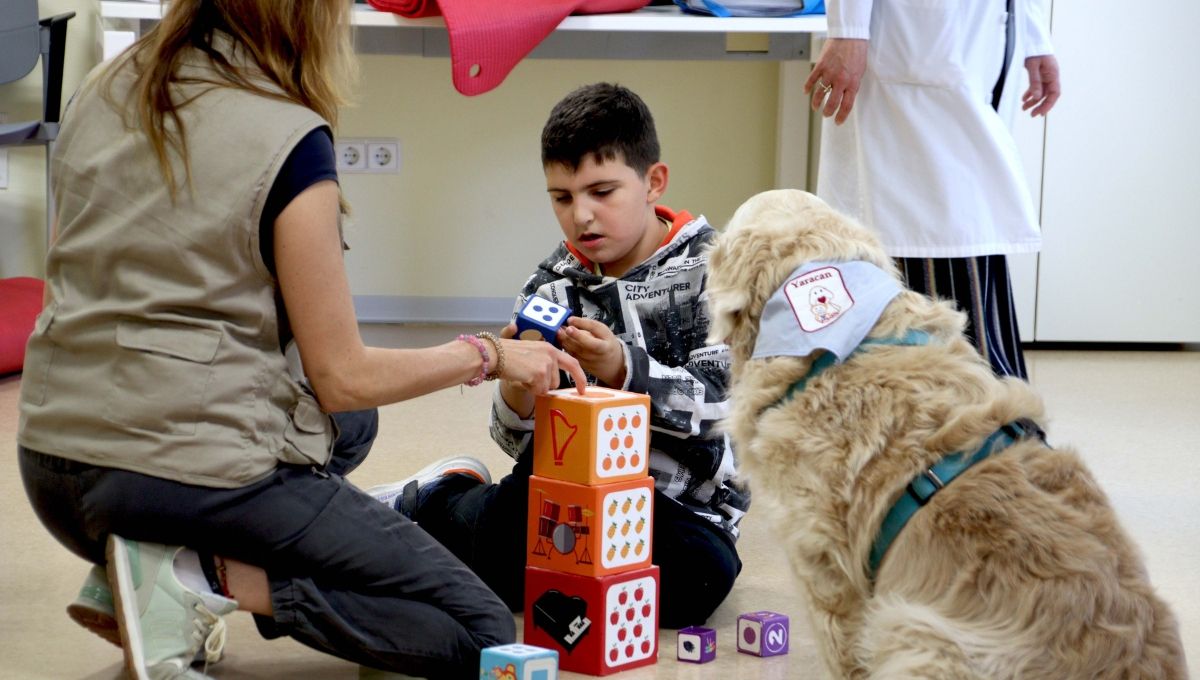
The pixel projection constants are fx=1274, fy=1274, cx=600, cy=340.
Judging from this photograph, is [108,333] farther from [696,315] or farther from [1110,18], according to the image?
[1110,18]

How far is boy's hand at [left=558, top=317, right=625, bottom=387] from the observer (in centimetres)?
191

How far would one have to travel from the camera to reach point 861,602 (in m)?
1.49

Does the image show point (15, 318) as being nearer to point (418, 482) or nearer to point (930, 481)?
point (418, 482)

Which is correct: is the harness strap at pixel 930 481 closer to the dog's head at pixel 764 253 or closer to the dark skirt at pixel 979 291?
the dog's head at pixel 764 253

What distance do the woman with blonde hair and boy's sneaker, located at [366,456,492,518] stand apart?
26.0 inches

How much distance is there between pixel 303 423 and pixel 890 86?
1.29m

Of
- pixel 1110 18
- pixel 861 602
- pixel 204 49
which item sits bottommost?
pixel 861 602

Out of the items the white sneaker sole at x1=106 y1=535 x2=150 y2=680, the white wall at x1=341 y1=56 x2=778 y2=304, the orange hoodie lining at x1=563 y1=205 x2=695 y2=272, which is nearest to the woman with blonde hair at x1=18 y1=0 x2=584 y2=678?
the white sneaker sole at x1=106 y1=535 x2=150 y2=680

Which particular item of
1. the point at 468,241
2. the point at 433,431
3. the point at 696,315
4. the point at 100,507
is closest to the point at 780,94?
the point at 468,241

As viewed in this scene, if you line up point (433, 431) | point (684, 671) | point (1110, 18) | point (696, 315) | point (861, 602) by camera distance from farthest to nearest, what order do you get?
point (1110, 18)
point (433, 431)
point (696, 315)
point (684, 671)
point (861, 602)

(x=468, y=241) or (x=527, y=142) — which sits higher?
(x=527, y=142)

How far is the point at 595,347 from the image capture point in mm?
1909

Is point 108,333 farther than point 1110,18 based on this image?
No

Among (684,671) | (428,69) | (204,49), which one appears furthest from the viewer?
(428,69)
